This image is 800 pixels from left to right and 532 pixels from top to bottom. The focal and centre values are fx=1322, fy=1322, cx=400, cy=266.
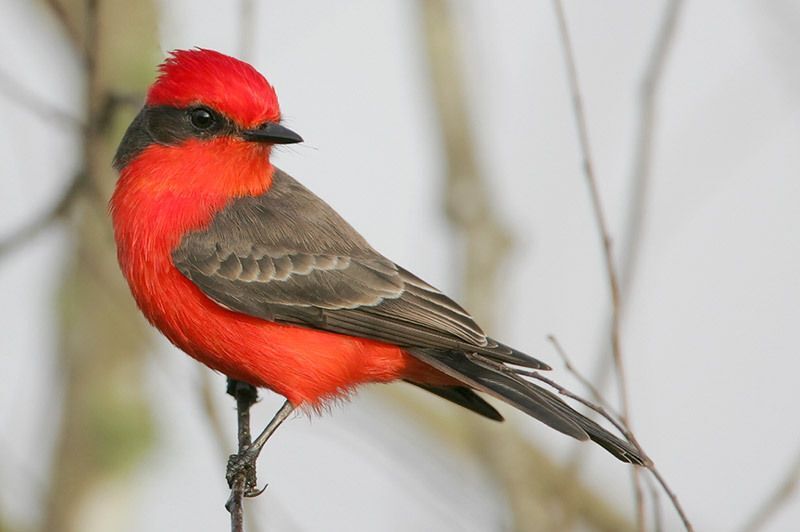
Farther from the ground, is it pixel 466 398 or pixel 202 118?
pixel 202 118

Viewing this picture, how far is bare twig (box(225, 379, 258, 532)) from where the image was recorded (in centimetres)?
496

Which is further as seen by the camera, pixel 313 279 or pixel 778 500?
pixel 313 279

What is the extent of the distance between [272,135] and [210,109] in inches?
13.6

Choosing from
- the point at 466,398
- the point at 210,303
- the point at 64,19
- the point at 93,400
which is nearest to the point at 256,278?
the point at 210,303

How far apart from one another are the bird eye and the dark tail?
1.40 m

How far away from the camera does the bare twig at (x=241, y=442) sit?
16.3 feet

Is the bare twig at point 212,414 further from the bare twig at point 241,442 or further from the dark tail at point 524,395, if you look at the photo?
the dark tail at point 524,395

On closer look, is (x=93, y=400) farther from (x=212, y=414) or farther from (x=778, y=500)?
(x=778, y=500)

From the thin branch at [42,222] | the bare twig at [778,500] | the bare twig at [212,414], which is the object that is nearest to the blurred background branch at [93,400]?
the thin branch at [42,222]

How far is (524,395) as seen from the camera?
18.9 ft

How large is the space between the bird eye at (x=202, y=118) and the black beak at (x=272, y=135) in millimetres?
173

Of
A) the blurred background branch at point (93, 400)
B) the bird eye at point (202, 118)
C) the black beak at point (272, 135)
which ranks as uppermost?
the black beak at point (272, 135)

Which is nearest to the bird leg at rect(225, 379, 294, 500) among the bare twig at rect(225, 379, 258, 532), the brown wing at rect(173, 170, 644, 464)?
the bare twig at rect(225, 379, 258, 532)

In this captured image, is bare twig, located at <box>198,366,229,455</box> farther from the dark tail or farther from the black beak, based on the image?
the black beak
